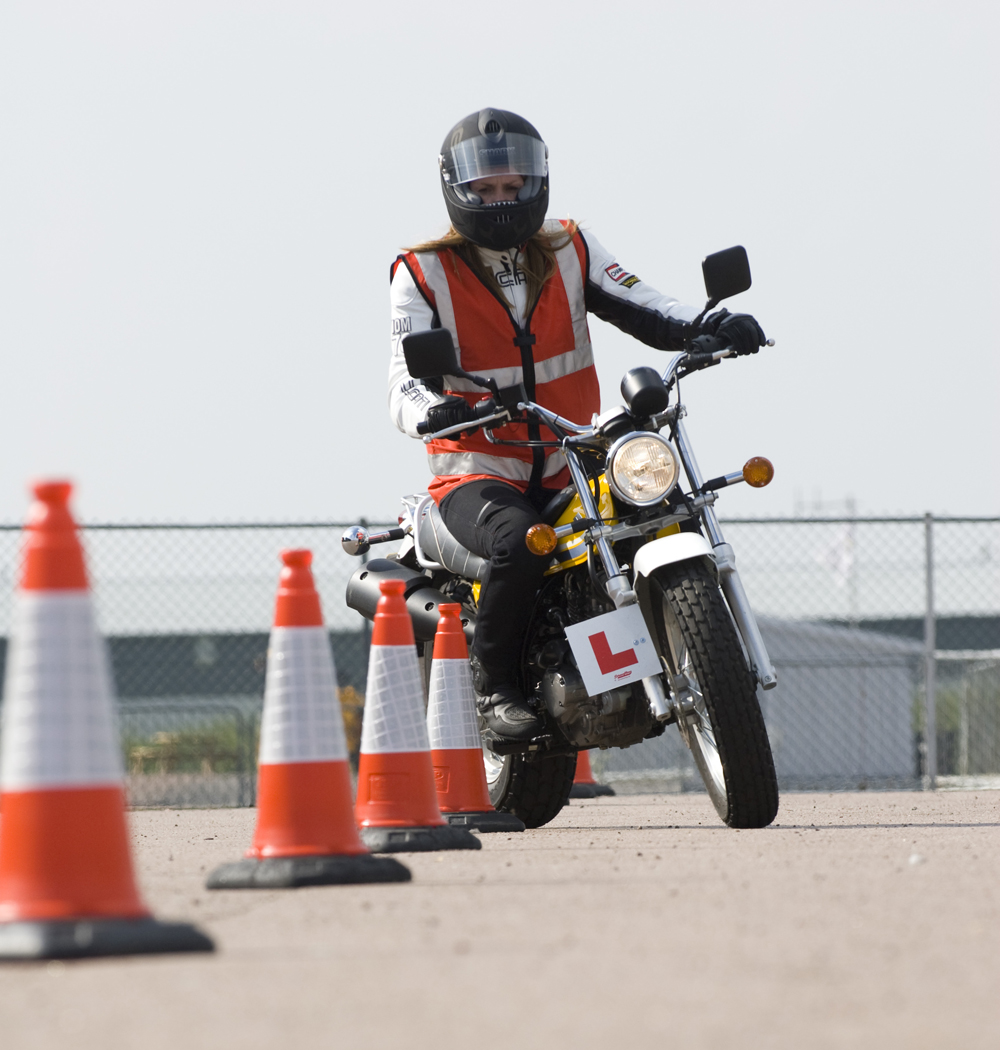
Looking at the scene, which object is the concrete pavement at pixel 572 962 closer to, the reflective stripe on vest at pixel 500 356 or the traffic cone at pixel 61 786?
the traffic cone at pixel 61 786

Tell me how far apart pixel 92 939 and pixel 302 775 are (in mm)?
1361

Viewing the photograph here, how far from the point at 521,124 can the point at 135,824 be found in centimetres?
366

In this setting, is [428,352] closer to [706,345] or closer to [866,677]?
[706,345]

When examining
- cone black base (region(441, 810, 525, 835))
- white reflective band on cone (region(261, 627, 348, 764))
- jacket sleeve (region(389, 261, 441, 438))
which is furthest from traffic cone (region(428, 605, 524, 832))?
white reflective band on cone (region(261, 627, 348, 764))

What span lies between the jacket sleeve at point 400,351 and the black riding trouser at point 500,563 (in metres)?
0.36

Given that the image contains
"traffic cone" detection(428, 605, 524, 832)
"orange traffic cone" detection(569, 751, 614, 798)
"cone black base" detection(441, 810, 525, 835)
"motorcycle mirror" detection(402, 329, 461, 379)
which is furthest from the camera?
"orange traffic cone" detection(569, 751, 614, 798)

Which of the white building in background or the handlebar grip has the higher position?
the handlebar grip

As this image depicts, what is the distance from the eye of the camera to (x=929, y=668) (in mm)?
11078

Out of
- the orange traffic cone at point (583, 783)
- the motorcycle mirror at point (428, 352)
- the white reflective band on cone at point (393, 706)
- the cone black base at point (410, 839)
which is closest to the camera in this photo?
the cone black base at point (410, 839)

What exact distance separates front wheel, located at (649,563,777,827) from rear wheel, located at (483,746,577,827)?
1.11 m

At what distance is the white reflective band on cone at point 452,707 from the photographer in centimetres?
641

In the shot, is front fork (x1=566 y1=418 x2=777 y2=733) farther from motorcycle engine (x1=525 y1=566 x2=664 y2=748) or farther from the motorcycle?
motorcycle engine (x1=525 y1=566 x2=664 y2=748)

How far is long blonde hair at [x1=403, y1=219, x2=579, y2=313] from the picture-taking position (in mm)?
6650

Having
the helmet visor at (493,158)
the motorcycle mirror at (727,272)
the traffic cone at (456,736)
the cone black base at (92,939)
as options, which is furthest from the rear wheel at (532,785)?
the cone black base at (92,939)
